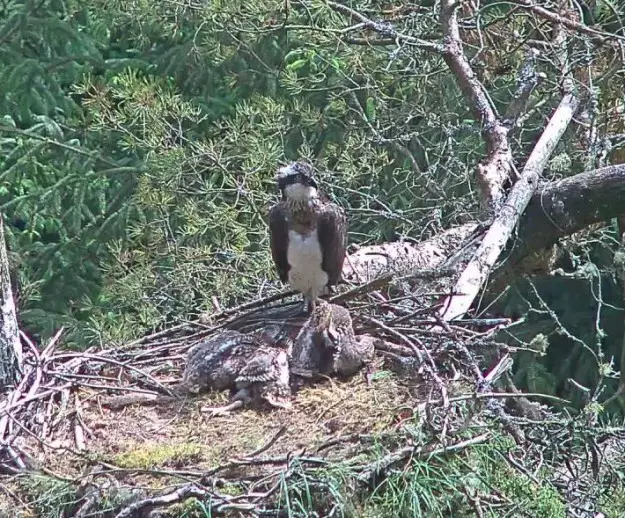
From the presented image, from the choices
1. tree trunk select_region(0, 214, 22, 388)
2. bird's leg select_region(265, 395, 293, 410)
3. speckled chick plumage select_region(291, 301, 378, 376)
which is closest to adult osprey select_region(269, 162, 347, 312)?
speckled chick plumage select_region(291, 301, 378, 376)

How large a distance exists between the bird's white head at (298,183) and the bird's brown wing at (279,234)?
0.10 meters

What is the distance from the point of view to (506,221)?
5059mm

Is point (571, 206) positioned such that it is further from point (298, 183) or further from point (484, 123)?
point (298, 183)

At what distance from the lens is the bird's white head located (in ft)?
15.3

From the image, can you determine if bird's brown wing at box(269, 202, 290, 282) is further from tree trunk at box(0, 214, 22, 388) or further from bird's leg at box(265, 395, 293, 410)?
tree trunk at box(0, 214, 22, 388)

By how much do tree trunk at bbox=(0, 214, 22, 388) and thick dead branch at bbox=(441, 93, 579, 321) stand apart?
5.24 ft

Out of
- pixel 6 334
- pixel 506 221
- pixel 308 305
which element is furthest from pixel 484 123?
pixel 6 334

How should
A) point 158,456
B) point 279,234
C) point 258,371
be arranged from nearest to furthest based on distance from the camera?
point 158,456 < point 258,371 < point 279,234

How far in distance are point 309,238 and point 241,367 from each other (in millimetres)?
789

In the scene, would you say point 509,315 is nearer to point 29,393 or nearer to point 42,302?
point 42,302

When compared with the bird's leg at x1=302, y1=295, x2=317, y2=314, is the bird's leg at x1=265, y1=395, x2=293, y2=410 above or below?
below

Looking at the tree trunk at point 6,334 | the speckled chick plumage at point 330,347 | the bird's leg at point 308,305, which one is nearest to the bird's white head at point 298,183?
the bird's leg at point 308,305

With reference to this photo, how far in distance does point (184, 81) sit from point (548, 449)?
242 inches

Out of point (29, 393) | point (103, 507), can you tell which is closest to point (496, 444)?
point (103, 507)
